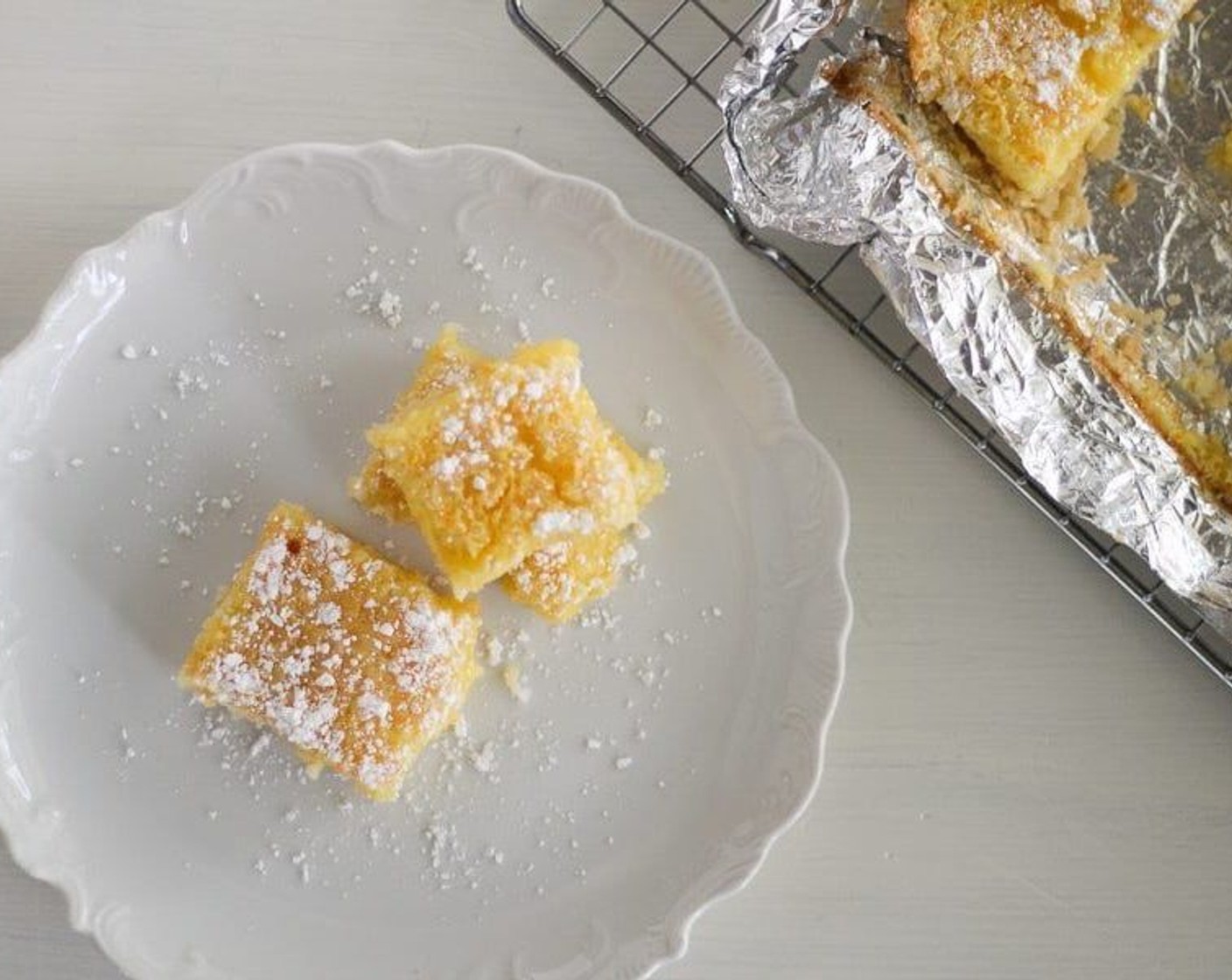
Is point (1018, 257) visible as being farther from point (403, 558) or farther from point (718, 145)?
point (403, 558)

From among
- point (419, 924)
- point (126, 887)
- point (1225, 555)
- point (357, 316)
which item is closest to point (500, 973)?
point (419, 924)

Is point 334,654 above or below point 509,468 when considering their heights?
below

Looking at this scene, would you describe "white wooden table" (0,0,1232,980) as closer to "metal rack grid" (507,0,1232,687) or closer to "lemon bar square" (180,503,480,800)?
"metal rack grid" (507,0,1232,687)

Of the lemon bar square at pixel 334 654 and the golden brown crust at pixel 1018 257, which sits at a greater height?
the golden brown crust at pixel 1018 257

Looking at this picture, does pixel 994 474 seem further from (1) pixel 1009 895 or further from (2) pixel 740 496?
(1) pixel 1009 895

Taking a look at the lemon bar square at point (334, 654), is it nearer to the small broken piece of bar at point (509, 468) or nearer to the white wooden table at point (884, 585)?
the small broken piece of bar at point (509, 468)

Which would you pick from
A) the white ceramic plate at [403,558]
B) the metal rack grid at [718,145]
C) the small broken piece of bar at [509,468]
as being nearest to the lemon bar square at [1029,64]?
the metal rack grid at [718,145]

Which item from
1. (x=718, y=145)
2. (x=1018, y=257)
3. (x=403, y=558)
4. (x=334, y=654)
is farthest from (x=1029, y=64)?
(x=334, y=654)
